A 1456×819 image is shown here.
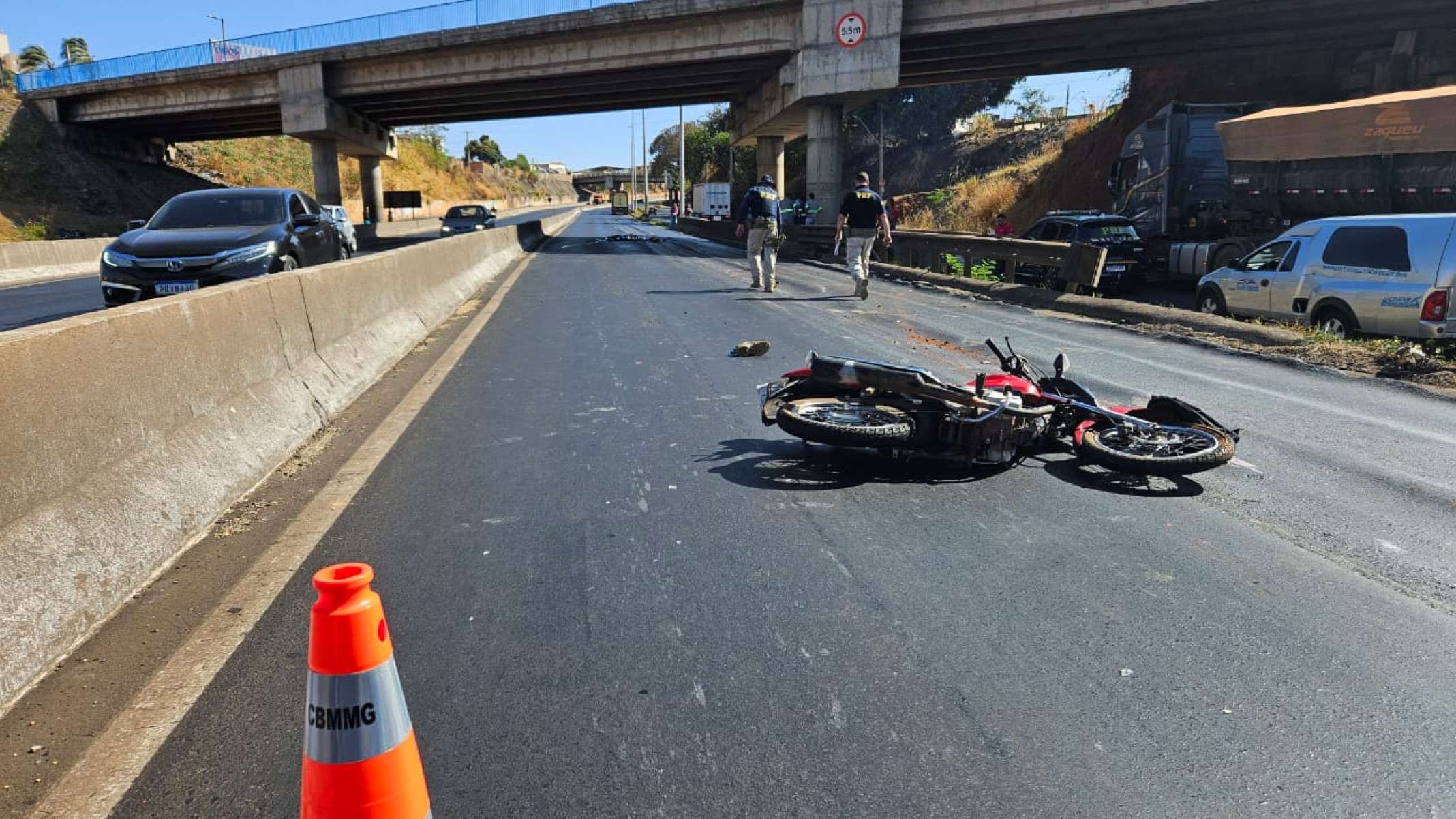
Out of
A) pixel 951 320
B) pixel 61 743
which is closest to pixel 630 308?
pixel 951 320

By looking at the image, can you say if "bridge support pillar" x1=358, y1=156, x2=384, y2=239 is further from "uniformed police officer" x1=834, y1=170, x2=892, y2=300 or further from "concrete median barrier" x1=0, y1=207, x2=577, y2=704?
"concrete median barrier" x1=0, y1=207, x2=577, y2=704

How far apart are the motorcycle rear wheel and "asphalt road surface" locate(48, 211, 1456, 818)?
0.28m

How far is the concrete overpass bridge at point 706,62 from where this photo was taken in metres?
27.8

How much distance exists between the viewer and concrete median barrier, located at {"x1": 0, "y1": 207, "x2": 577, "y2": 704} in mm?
3113

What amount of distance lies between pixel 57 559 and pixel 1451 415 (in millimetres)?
8785

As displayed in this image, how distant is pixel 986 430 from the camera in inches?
201

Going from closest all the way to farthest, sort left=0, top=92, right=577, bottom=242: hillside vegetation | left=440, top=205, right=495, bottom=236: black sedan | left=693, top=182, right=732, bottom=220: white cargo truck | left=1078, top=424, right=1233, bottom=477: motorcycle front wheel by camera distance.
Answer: left=1078, top=424, right=1233, bottom=477: motorcycle front wheel, left=440, top=205, right=495, bottom=236: black sedan, left=0, top=92, right=577, bottom=242: hillside vegetation, left=693, top=182, right=732, bottom=220: white cargo truck

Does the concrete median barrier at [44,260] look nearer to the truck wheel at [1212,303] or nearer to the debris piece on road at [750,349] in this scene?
the debris piece on road at [750,349]

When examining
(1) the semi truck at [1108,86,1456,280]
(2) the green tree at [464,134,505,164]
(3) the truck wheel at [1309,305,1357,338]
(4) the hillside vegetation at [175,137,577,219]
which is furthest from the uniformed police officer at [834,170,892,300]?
(2) the green tree at [464,134,505,164]

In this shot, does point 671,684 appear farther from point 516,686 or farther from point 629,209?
point 629,209

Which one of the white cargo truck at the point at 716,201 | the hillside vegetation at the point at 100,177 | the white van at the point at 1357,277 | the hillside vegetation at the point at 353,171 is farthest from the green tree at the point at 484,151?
the white van at the point at 1357,277

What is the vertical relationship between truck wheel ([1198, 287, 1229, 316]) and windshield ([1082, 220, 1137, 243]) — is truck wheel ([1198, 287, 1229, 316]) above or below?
below

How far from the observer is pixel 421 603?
359 centimetres

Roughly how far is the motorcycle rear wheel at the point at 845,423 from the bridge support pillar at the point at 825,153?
27.9 meters
